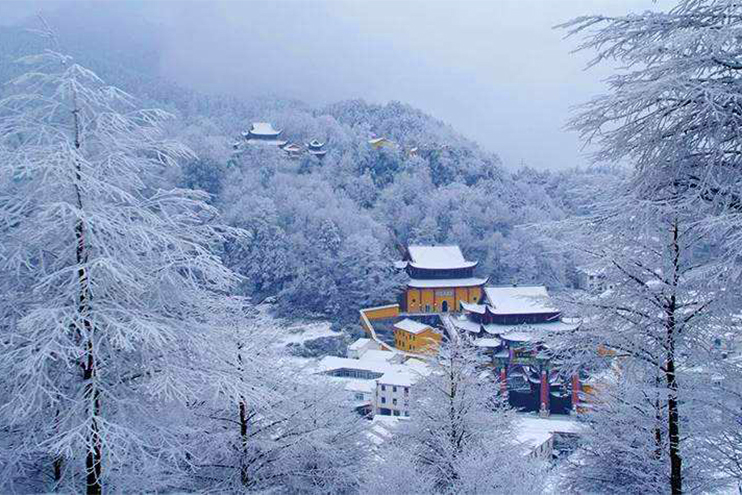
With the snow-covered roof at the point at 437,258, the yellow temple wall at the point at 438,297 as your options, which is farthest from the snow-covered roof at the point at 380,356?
the snow-covered roof at the point at 437,258

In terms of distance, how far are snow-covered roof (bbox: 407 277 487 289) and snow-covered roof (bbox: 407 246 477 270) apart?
0.58 meters

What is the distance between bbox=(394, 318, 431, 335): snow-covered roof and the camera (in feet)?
69.8

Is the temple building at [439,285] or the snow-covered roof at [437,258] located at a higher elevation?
the snow-covered roof at [437,258]

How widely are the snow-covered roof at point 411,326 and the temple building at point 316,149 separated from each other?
66.8 feet

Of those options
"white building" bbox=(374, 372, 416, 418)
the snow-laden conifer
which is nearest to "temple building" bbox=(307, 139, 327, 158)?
"white building" bbox=(374, 372, 416, 418)

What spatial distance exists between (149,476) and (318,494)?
2.91m

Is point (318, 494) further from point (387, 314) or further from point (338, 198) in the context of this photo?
point (338, 198)

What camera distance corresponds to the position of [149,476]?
360cm

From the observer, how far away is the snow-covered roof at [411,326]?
21.3 meters

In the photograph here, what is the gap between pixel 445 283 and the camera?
24.7 metres

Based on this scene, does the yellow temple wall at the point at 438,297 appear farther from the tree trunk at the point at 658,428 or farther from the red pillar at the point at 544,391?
the tree trunk at the point at 658,428

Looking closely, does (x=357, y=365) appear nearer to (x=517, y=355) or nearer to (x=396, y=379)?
(x=396, y=379)

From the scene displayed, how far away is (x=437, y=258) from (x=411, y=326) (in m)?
4.74

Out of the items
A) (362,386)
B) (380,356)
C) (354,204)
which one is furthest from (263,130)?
(362,386)
